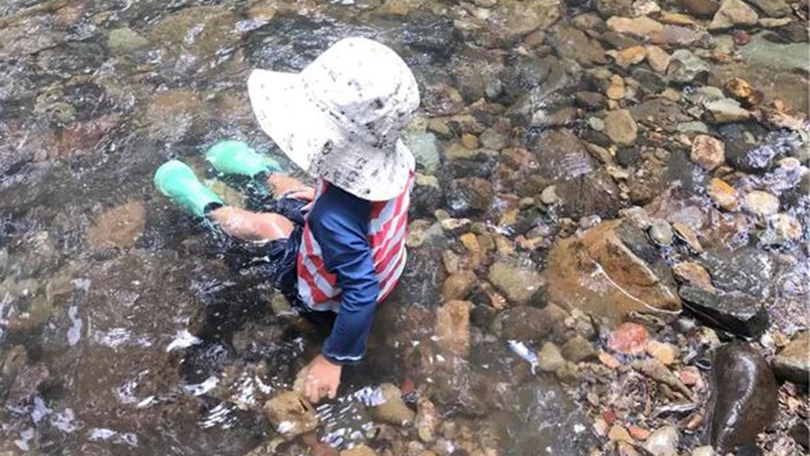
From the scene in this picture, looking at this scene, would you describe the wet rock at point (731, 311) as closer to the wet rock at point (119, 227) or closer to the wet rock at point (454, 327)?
the wet rock at point (454, 327)

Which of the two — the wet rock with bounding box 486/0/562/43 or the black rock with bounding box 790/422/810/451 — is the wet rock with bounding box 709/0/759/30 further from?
the black rock with bounding box 790/422/810/451

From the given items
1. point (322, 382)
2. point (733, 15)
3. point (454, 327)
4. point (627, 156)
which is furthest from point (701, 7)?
point (322, 382)

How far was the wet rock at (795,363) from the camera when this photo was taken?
243cm

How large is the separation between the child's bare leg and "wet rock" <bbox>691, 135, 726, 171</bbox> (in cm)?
175

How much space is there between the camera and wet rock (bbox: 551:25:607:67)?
3.75 m

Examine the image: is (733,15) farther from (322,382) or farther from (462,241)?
(322,382)

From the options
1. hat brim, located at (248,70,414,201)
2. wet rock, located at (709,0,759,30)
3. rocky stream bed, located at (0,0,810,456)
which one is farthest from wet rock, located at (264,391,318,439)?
wet rock, located at (709,0,759,30)

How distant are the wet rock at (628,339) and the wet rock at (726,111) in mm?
1278

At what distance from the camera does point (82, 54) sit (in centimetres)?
370

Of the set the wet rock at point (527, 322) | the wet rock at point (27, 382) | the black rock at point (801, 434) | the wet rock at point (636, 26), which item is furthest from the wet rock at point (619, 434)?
the wet rock at point (636, 26)

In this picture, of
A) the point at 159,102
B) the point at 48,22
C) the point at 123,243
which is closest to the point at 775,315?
the point at 123,243

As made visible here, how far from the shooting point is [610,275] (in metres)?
2.78

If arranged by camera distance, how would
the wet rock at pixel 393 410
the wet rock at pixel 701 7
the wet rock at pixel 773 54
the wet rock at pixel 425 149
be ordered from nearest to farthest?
1. the wet rock at pixel 393 410
2. the wet rock at pixel 425 149
3. the wet rock at pixel 773 54
4. the wet rock at pixel 701 7

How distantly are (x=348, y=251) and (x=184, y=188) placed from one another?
3.87ft
